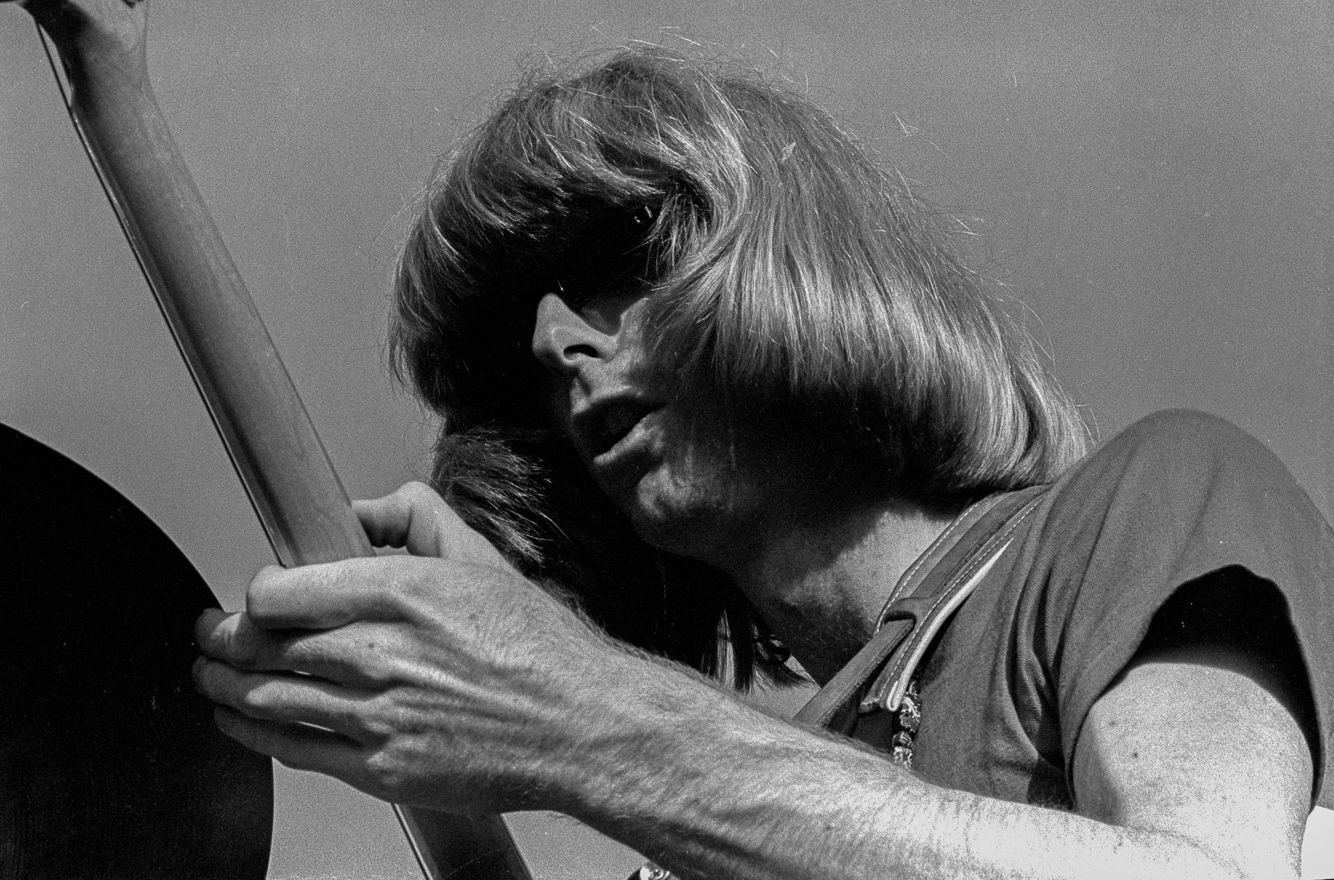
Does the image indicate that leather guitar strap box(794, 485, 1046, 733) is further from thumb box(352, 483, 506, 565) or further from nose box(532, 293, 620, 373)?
nose box(532, 293, 620, 373)

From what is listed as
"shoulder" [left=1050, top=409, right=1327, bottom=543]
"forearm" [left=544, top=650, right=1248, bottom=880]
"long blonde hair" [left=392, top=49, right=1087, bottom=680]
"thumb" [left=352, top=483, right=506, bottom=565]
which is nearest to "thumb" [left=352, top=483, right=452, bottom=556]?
"thumb" [left=352, top=483, right=506, bottom=565]

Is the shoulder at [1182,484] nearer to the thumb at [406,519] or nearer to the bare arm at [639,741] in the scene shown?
the bare arm at [639,741]

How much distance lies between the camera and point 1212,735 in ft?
3.43

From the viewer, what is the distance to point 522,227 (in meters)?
1.83

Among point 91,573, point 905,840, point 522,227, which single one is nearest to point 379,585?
point 91,573

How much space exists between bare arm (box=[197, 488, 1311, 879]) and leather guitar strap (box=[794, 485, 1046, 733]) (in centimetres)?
26

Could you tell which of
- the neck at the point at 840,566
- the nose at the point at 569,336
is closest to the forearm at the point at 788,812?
the neck at the point at 840,566

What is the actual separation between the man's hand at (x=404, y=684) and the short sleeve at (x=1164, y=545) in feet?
1.13

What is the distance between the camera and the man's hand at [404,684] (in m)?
1.08

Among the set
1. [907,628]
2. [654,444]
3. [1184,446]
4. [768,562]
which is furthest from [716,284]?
[1184,446]

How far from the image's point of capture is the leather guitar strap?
4.54 ft

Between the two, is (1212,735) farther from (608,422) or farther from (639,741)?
(608,422)

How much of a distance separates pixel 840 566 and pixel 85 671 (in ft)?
2.48

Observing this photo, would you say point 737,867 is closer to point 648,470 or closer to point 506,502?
point 648,470
